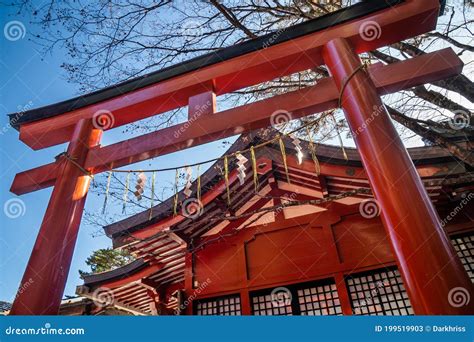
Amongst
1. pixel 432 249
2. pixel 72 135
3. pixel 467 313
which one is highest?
pixel 72 135

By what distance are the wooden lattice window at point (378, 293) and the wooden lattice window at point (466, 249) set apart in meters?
1.18

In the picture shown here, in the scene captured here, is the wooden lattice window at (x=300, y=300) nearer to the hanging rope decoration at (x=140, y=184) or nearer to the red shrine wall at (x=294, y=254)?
the red shrine wall at (x=294, y=254)

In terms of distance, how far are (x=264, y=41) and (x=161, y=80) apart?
1490 millimetres

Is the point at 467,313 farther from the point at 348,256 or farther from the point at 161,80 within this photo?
the point at 348,256

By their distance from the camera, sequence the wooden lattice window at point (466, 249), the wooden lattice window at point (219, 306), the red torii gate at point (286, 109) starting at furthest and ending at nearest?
the wooden lattice window at point (219, 306), the wooden lattice window at point (466, 249), the red torii gate at point (286, 109)

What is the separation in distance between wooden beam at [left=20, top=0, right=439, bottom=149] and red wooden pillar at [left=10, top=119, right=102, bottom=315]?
583mm

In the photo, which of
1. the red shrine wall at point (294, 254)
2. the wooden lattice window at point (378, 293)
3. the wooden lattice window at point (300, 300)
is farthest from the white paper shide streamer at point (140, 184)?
the wooden lattice window at point (378, 293)

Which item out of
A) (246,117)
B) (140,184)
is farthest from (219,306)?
(246,117)

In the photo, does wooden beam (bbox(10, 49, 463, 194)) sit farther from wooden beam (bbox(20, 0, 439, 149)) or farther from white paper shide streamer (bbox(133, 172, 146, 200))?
white paper shide streamer (bbox(133, 172, 146, 200))

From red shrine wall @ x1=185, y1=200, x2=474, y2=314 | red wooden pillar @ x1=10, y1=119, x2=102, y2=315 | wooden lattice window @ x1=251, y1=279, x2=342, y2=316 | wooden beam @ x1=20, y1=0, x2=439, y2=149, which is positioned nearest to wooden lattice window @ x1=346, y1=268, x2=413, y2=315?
red shrine wall @ x1=185, y1=200, x2=474, y2=314

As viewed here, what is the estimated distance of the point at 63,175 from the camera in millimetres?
3568

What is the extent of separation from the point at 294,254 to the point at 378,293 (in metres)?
1.74

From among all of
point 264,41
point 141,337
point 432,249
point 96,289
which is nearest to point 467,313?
point 432,249

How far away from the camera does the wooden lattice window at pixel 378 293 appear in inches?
213
